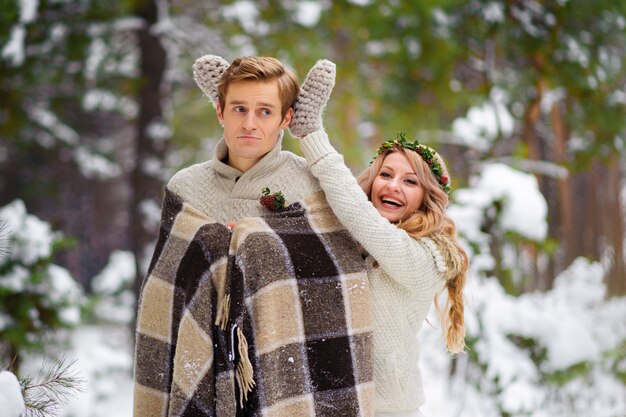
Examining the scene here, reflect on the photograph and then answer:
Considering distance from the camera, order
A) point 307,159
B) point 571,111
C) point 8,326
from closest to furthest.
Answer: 1. point 307,159
2. point 8,326
3. point 571,111

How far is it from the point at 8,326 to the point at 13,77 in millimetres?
3200

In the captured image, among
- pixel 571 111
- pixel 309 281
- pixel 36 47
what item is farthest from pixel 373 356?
pixel 571 111

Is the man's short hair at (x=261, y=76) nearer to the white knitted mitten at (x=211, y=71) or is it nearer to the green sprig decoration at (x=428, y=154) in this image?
the white knitted mitten at (x=211, y=71)

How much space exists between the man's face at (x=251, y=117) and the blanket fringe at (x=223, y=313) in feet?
1.67

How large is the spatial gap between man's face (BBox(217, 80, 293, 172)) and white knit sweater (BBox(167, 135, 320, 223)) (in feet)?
0.21

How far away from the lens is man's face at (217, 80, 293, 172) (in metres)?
2.45

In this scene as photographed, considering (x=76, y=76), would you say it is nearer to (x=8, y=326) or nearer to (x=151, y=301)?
(x=8, y=326)

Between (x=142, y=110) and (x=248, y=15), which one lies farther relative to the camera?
(x=142, y=110)

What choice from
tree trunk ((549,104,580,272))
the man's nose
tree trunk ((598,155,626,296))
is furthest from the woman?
tree trunk ((598,155,626,296))

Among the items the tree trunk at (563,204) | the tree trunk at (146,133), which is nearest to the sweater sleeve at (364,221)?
the tree trunk at (146,133)

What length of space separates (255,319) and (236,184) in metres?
0.50

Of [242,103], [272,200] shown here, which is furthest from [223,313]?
[242,103]

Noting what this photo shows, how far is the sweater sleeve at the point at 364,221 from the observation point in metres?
2.50

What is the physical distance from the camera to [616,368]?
668 centimetres
